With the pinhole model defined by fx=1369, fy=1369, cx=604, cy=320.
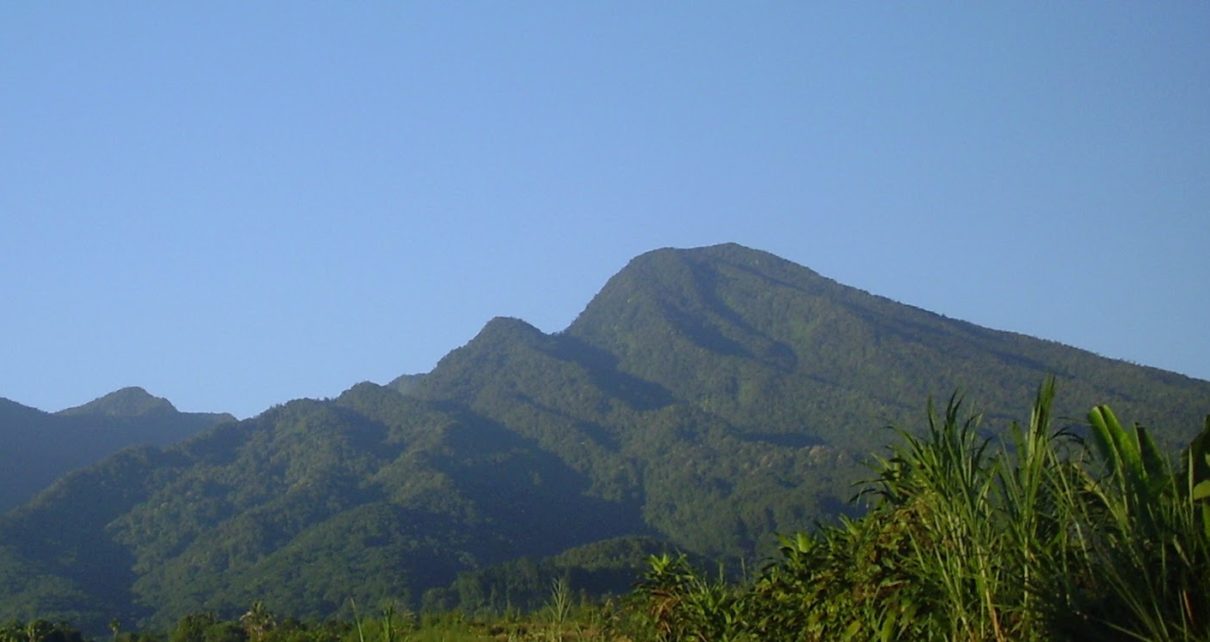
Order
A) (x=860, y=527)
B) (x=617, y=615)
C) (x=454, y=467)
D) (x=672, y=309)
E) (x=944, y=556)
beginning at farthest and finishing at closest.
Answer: (x=672, y=309)
(x=454, y=467)
(x=617, y=615)
(x=860, y=527)
(x=944, y=556)

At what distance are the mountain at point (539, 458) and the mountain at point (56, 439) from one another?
1991cm

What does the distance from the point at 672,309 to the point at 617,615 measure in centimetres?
15275

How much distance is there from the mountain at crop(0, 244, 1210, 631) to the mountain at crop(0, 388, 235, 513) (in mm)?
19907

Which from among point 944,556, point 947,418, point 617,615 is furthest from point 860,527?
point 617,615

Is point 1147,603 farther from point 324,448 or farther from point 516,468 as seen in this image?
point 324,448

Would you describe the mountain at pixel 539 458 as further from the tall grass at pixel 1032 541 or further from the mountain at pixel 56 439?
the tall grass at pixel 1032 541

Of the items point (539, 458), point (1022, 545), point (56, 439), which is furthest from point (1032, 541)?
point (56, 439)

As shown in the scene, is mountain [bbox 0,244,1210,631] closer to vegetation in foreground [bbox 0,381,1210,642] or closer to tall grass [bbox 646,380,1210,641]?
vegetation in foreground [bbox 0,381,1210,642]

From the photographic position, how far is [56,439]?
15250 cm

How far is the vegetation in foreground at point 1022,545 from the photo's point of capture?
6.05 metres

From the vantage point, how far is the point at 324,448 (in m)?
124

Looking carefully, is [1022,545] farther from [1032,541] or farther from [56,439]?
[56,439]

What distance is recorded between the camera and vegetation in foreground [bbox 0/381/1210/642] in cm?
605

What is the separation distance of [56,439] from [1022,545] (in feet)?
522
